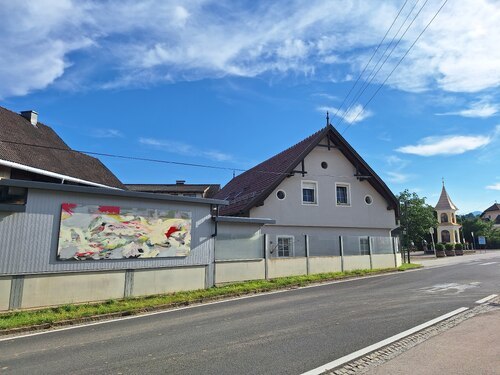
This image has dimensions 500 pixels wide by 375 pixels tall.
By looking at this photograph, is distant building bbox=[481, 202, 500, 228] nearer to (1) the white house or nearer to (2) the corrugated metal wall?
(1) the white house

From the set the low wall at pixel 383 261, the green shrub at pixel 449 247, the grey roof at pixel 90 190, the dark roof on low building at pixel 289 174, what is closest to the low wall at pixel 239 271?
the grey roof at pixel 90 190

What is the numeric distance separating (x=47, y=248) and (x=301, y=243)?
36.9ft

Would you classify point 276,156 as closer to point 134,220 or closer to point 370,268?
point 370,268

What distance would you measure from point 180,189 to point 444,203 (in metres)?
46.9

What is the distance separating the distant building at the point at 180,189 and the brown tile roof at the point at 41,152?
23.8 metres

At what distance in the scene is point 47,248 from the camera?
36.2ft

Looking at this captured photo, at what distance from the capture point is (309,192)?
72.9 ft

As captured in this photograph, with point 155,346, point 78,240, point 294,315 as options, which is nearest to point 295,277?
point 294,315

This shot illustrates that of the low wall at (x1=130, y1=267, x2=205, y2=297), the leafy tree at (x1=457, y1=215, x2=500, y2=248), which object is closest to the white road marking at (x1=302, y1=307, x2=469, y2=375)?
the low wall at (x1=130, y1=267, x2=205, y2=297)

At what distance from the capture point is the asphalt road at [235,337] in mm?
5527

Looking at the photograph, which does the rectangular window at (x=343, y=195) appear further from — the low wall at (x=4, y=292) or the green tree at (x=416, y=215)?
the green tree at (x=416, y=215)

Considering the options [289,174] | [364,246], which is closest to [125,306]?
[289,174]

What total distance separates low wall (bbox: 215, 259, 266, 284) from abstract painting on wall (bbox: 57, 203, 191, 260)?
168 cm

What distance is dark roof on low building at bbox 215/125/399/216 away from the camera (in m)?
20.4
